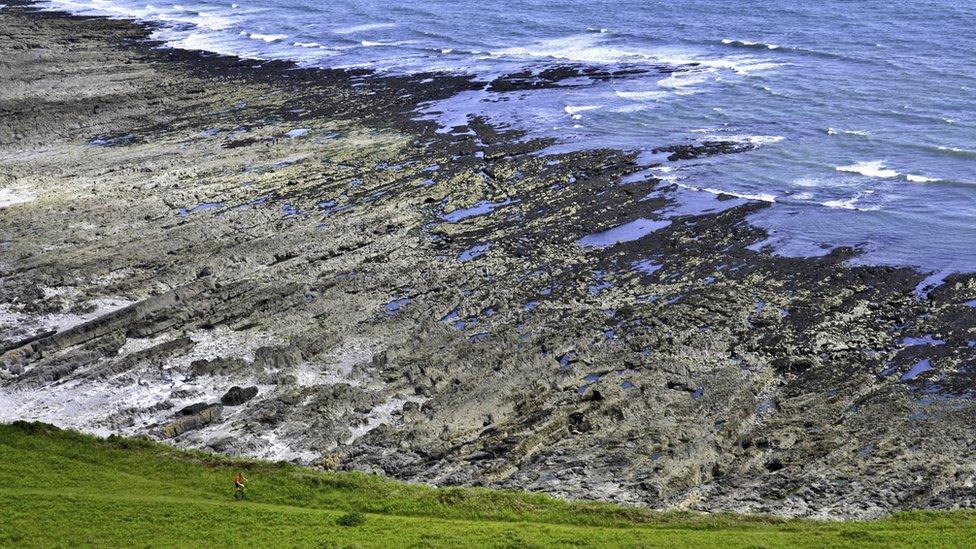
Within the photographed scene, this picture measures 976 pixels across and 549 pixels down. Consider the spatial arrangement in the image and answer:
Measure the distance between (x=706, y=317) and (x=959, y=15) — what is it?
82.0 m

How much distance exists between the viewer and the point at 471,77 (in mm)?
97625

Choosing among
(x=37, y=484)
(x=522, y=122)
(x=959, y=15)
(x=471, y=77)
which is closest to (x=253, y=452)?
(x=37, y=484)

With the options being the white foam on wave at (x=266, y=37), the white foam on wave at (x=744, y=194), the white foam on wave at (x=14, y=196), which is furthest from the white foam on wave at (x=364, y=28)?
the white foam on wave at (x=744, y=194)

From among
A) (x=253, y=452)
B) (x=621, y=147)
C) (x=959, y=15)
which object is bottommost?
(x=253, y=452)

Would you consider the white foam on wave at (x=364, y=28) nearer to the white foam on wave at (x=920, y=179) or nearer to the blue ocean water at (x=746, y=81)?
the blue ocean water at (x=746, y=81)

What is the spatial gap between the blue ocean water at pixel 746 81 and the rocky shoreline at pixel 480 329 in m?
4.77

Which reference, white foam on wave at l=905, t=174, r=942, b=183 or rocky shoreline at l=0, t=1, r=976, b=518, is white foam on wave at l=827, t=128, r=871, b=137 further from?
rocky shoreline at l=0, t=1, r=976, b=518

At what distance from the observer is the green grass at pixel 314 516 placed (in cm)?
3189

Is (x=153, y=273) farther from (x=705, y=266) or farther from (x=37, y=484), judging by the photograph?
(x=705, y=266)

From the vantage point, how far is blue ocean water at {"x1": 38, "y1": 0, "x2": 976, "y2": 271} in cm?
6241

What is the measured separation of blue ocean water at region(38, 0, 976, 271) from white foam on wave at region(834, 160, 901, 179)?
0.82 ft

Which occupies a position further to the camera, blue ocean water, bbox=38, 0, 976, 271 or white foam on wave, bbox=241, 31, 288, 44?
white foam on wave, bbox=241, 31, 288, 44

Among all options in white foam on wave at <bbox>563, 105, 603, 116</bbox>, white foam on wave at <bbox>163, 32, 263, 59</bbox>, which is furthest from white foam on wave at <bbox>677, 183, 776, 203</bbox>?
white foam on wave at <bbox>163, 32, 263, 59</bbox>

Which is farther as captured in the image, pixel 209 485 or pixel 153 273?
pixel 153 273
